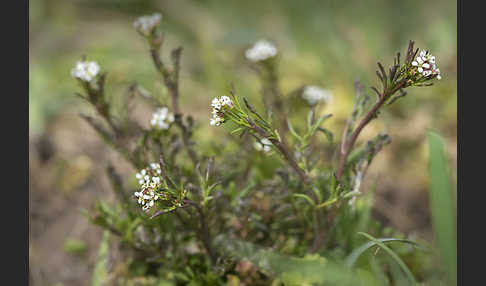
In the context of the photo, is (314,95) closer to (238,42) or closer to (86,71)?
(86,71)

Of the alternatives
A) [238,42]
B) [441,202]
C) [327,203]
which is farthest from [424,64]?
[238,42]

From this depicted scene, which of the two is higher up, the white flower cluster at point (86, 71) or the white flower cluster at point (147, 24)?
the white flower cluster at point (147, 24)

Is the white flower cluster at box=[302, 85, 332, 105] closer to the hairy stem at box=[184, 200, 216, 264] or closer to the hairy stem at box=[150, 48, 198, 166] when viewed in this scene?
the hairy stem at box=[150, 48, 198, 166]

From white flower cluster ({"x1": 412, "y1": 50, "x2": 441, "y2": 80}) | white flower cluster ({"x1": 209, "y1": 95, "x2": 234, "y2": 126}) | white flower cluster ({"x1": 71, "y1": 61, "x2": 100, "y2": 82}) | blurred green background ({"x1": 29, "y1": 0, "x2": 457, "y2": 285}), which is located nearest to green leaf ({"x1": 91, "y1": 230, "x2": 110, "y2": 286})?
blurred green background ({"x1": 29, "y1": 0, "x2": 457, "y2": 285})

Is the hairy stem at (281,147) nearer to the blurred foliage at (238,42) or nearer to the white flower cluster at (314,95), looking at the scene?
the white flower cluster at (314,95)

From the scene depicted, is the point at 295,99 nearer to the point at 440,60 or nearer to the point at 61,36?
the point at 440,60

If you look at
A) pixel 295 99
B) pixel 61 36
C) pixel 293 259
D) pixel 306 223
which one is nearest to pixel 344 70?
pixel 295 99

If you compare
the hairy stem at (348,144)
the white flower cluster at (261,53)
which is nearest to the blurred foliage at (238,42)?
the white flower cluster at (261,53)
